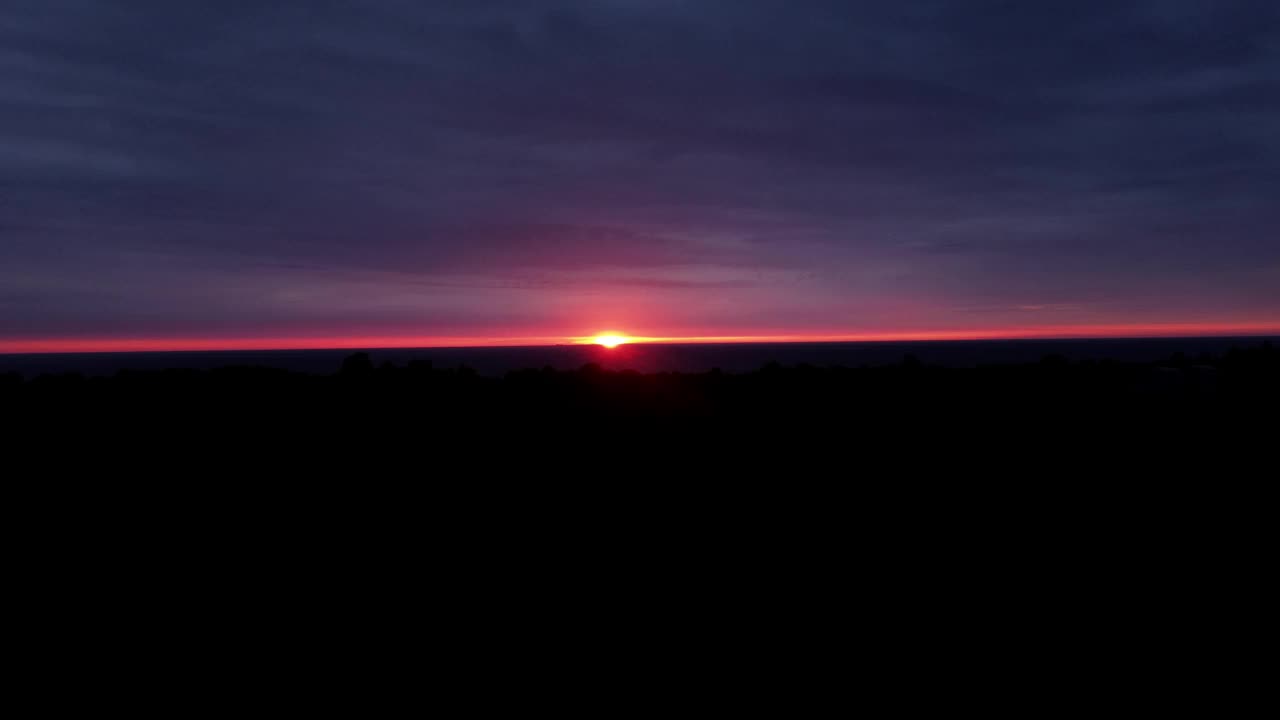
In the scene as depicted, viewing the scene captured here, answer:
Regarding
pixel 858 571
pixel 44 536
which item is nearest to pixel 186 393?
pixel 44 536

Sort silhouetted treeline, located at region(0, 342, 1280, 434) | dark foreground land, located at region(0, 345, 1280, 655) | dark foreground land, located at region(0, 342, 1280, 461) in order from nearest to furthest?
dark foreground land, located at region(0, 345, 1280, 655), dark foreground land, located at region(0, 342, 1280, 461), silhouetted treeline, located at region(0, 342, 1280, 434)

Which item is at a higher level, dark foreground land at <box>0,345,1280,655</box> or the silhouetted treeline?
the silhouetted treeline

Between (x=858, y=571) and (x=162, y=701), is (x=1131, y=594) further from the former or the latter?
(x=162, y=701)

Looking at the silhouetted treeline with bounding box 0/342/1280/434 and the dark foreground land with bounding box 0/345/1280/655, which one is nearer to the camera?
the dark foreground land with bounding box 0/345/1280/655

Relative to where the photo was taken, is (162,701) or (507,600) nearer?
(162,701)

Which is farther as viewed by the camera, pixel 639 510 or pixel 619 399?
pixel 619 399

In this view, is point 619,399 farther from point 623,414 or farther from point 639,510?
point 639,510

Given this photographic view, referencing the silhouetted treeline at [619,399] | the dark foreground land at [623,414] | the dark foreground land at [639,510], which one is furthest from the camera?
the silhouetted treeline at [619,399]

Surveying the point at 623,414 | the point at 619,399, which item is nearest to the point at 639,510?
the point at 623,414

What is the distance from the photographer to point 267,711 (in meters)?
5.11

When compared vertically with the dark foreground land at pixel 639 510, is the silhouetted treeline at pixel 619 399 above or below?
above

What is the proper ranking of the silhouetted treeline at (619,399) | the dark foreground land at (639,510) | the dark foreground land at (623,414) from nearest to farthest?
1. the dark foreground land at (639,510)
2. the dark foreground land at (623,414)
3. the silhouetted treeline at (619,399)

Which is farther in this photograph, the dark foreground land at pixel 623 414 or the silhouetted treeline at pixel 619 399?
the silhouetted treeline at pixel 619 399

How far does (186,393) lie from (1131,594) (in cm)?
876
